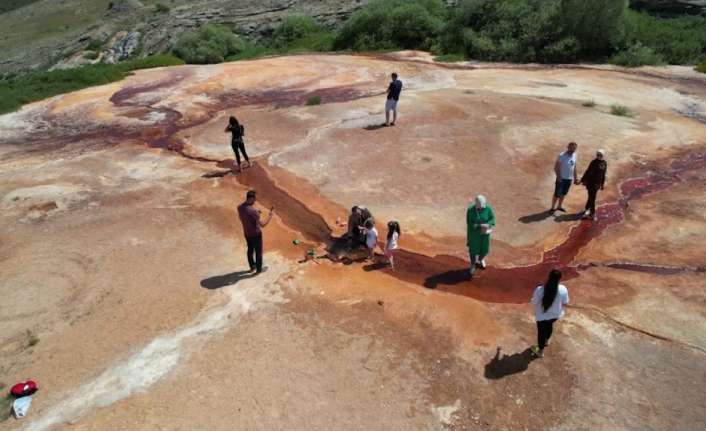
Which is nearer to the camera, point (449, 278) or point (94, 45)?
point (449, 278)

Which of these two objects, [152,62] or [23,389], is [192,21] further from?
[23,389]

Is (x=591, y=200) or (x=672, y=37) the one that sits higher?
(x=672, y=37)

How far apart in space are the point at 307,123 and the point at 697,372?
40.0 feet

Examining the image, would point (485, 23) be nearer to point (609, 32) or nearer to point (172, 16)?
point (609, 32)

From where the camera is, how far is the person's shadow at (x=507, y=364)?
Answer: 6.47 m

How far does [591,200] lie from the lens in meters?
10.1

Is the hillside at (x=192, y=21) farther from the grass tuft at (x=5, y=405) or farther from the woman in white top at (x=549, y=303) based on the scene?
the woman in white top at (x=549, y=303)

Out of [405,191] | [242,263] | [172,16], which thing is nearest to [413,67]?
[405,191]

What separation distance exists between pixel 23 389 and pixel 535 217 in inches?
361

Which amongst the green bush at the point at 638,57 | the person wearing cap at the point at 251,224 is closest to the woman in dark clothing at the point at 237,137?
the person wearing cap at the point at 251,224

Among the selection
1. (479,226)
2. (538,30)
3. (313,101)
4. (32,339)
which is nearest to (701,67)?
(538,30)

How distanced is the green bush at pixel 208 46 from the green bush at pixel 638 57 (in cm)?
2319

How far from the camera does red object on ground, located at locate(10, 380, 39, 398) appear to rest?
633 centimetres

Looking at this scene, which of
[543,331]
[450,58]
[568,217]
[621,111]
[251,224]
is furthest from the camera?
[450,58]
